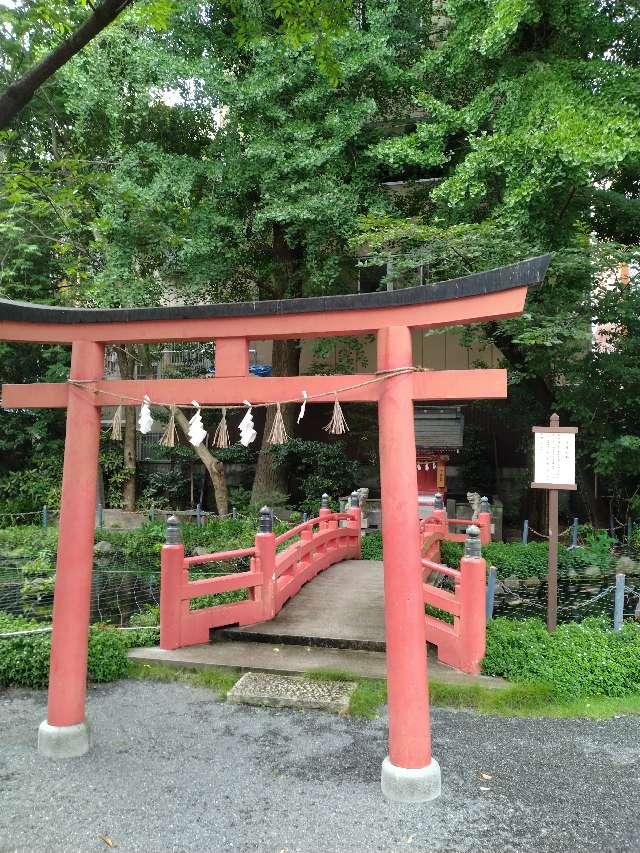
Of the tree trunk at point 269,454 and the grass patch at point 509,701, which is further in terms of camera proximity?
the tree trunk at point 269,454

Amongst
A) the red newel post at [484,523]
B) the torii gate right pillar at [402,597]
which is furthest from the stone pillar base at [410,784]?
the red newel post at [484,523]

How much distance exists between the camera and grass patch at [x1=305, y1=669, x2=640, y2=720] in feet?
20.9

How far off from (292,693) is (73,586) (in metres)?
Answer: 2.57

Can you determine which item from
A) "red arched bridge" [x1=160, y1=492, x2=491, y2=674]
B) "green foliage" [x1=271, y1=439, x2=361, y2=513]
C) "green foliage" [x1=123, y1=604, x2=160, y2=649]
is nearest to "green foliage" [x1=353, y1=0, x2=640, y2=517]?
"green foliage" [x1=271, y1=439, x2=361, y2=513]

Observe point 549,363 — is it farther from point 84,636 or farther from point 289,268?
point 84,636

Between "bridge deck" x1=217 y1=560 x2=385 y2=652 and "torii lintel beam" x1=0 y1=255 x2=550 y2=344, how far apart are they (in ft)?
14.2

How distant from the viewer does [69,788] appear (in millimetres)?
4902

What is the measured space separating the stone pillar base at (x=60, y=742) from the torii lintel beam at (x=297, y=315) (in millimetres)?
3351

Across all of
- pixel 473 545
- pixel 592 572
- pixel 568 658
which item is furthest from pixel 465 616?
pixel 592 572

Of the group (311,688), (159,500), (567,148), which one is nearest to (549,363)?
(567,148)

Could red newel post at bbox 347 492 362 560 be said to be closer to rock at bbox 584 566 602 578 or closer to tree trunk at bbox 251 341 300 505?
rock at bbox 584 566 602 578

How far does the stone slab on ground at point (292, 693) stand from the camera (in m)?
6.43

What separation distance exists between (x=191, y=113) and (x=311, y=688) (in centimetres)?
1452

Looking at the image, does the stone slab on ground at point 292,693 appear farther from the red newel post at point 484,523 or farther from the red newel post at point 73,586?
the red newel post at point 484,523
